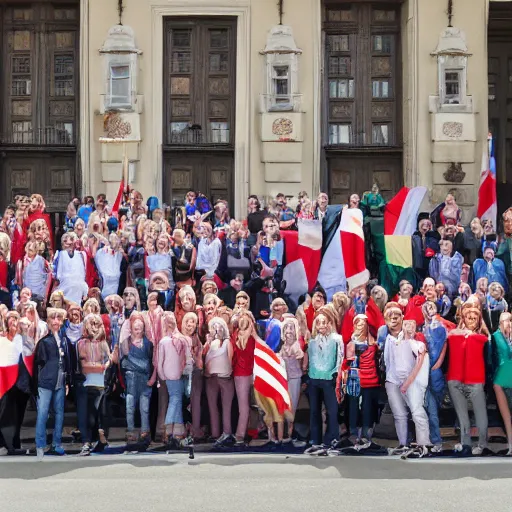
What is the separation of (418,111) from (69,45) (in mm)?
6492

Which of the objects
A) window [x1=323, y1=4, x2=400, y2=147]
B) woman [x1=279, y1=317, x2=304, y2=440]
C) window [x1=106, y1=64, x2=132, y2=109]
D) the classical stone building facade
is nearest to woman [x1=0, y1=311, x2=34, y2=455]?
woman [x1=279, y1=317, x2=304, y2=440]

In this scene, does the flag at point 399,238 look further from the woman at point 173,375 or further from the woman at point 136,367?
the woman at point 136,367

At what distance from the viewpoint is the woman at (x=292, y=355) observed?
15.7 meters

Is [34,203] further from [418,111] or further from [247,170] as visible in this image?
[418,111]

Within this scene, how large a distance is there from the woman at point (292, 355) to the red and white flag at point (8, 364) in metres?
3.02

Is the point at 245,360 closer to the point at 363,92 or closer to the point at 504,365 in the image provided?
the point at 504,365

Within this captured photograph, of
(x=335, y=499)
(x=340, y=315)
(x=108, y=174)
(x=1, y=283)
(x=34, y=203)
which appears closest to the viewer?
(x=335, y=499)

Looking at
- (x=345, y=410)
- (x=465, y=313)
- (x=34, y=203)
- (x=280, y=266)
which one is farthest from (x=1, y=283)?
(x=465, y=313)

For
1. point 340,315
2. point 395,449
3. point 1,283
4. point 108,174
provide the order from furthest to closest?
point 108,174 → point 1,283 → point 340,315 → point 395,449

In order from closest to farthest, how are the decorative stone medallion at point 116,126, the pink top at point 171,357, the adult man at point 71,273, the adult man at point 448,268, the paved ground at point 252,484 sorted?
1. the paved ground at point 252,484
2. the pink top at point 171,357
3. the adult man at point 71,273
4. the adult man at point 448,268
5. the decorative stone medallion at point 116,126

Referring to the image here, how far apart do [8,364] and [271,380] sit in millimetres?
2968

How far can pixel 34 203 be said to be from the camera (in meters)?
19.5

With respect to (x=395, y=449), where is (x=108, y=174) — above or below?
above

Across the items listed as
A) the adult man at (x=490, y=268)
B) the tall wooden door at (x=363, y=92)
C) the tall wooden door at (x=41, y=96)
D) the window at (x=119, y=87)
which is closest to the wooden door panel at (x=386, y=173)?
the tall wooden door at (x=363, y=92)
